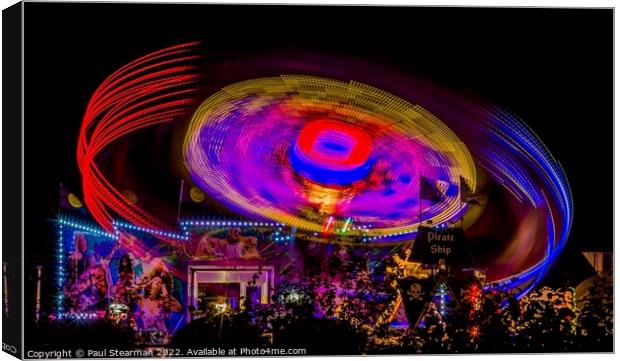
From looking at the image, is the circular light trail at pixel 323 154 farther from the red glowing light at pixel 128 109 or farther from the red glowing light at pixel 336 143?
the red glowing light at pixel 128 109

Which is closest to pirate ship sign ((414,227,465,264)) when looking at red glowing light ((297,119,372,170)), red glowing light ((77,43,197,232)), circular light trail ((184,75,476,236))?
circular light trail ((184,75,476,236))

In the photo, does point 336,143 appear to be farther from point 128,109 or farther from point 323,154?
point 128,109

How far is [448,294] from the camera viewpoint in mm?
14531

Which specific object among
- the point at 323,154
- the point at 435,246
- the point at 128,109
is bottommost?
the point at 435,246

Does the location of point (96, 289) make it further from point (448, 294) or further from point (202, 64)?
point (448, 294)

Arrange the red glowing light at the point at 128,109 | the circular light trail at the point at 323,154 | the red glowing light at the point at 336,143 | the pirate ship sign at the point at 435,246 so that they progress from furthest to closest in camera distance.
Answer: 1. the pirate ship sign at the point at 435,246
2. the red glowing light at the point at 336,143
3. the circular light trail at the point at 323,154
4. the red glowing light at the point at 128,109

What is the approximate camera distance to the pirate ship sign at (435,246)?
47.7ft

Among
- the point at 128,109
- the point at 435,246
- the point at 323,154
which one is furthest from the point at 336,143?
the point at 128,109

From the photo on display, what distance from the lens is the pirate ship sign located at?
47.7 ft

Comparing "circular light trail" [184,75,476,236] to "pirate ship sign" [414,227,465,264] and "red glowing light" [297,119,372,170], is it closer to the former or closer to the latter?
"red glowing light" [297,119,372,170]

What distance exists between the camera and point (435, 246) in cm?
1455

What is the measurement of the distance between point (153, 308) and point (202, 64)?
2.32m

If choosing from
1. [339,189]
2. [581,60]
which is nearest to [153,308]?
[339,189]

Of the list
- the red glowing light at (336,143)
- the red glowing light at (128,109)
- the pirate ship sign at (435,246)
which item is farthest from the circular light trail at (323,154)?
the red glowing light at (128,109)
